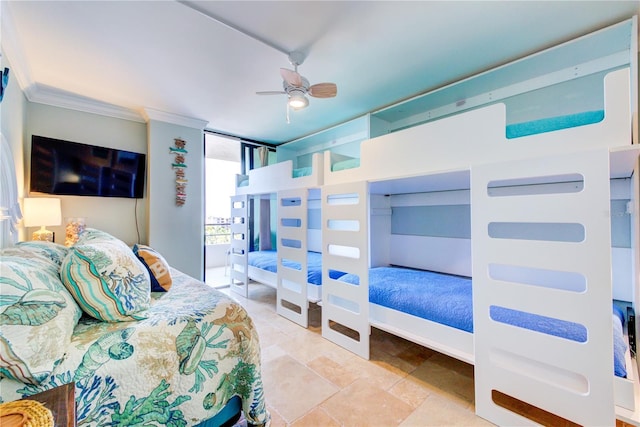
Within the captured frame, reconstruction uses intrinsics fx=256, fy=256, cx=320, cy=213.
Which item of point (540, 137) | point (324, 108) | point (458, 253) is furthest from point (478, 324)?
point (324, 108)

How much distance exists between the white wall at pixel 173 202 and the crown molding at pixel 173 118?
0.03m

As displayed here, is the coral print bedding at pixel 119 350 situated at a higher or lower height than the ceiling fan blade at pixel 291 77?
lower

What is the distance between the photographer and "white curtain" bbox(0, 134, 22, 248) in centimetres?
181

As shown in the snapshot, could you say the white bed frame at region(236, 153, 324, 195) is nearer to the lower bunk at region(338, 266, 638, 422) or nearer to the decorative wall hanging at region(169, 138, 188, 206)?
the decorative wall hanging at region(169, 138, 188, 206)

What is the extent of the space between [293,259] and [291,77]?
181cm

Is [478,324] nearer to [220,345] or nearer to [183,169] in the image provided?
[220,345]

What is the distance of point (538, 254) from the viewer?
52.5 inches

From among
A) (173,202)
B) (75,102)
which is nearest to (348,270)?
(173,202)

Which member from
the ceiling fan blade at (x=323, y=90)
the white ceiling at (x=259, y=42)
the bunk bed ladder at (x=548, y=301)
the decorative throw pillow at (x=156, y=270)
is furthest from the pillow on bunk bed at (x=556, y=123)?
the decorative throw pillow at (x=156, y=270)

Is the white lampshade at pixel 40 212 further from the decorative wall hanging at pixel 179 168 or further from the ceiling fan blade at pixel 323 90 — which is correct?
the ceiling fan blade at pixel 323 90

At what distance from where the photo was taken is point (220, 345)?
119cm

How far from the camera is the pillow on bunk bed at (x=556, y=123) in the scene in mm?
1280

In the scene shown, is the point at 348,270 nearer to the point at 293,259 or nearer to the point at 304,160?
the point at 293,259

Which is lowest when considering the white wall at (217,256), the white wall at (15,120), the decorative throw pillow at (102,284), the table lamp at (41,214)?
the white wall at (217,256)
